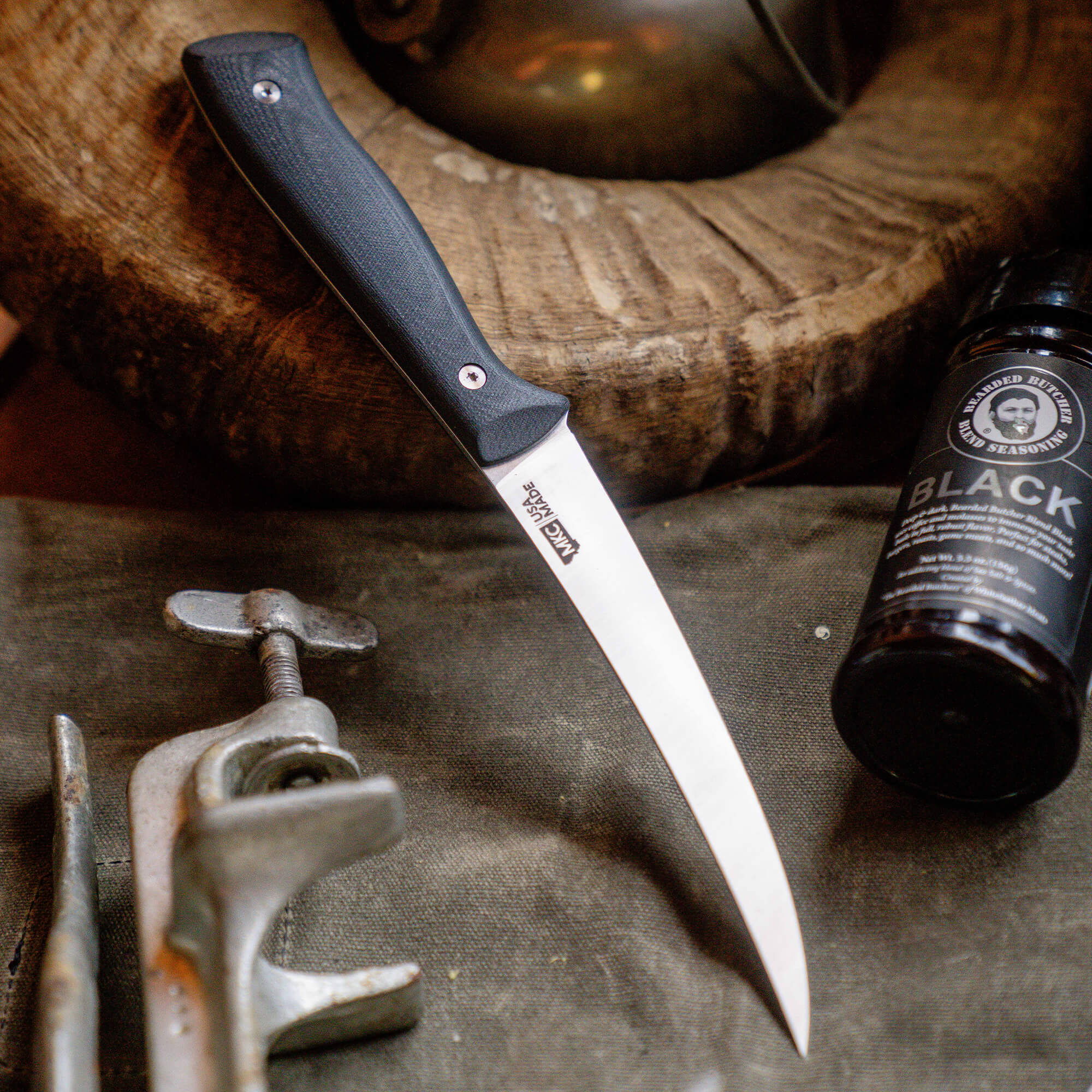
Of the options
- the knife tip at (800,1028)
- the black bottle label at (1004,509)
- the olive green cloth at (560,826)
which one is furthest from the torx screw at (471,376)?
the knife tip at (800,1028)

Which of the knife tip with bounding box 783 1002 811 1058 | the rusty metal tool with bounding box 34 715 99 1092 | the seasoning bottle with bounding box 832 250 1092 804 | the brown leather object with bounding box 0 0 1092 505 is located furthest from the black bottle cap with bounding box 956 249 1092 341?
the rusty metal tool with bounding box 34 715 99 1092

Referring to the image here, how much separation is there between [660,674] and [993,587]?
0.17m

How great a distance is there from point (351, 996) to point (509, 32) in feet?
2.28

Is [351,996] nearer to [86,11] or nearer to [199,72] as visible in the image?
[199,72]

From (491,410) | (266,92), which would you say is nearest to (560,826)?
(491,410)

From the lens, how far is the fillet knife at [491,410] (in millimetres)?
486

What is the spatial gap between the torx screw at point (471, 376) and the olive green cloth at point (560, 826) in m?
A: 0.14

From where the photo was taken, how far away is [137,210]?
2.10 feet

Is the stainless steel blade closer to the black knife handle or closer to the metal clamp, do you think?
the black knife handle

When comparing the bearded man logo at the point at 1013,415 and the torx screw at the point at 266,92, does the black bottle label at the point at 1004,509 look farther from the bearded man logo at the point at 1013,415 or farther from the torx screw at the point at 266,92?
the torx screw at the point at 266,92

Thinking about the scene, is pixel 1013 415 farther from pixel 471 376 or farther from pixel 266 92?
pixel 266 92

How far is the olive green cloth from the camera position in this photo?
0.45m

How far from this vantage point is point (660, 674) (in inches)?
20.1

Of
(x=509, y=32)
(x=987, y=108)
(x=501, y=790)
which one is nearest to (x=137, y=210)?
(x=509, y=32)
